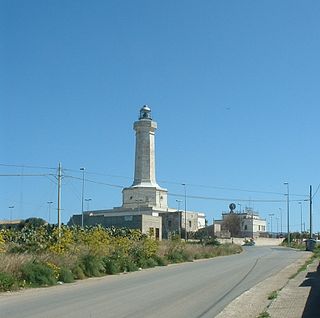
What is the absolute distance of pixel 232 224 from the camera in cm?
15000

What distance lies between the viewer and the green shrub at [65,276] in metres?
27.1

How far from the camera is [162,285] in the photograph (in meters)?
25.0

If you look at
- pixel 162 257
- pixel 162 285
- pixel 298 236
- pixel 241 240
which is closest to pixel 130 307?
pixel 162 285

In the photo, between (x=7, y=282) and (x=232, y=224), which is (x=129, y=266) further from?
(x=232, y=224)

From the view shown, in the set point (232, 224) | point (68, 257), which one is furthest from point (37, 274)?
point (232, 224)

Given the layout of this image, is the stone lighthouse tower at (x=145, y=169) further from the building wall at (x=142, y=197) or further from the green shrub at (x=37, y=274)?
the green shrub at (x=37, y=274)

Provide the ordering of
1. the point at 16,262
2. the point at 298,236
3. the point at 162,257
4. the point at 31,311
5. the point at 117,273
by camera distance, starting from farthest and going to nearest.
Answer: the point at 298,236 < the point at 162,257 < the point at 117,273 < the point at 16,262 < the point at 31,311

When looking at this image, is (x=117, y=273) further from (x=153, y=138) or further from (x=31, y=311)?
(x=153, y=138)

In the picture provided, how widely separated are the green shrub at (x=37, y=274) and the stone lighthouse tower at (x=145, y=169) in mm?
84639

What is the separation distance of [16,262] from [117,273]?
994 centimetres

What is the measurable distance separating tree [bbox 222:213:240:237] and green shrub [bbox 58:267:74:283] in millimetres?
122045

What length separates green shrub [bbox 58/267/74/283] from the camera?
88.9 feet

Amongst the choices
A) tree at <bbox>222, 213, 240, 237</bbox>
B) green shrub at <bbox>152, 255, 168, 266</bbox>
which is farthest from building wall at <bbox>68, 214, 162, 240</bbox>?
tree at <bbox>222, 213, 240, 237</bbox>

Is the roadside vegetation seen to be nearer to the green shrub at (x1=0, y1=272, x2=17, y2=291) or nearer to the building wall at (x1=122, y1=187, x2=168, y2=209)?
the green shrub at (x1=0, y1=272, x2=17, y2=291)
